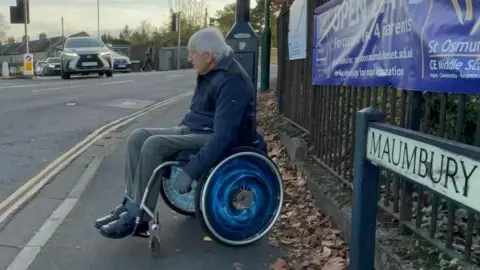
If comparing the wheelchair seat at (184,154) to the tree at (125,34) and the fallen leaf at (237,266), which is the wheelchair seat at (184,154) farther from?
the tree at (125,34)

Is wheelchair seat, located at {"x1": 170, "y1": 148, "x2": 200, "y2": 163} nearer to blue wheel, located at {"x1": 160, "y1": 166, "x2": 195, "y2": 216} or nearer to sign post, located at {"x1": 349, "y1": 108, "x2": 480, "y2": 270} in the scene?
blue wheel, located at {"x1": 160, "y1": 166, "x2": 195, "y2": 216}

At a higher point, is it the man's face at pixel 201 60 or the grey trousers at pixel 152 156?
the man's face at pixel 201 60

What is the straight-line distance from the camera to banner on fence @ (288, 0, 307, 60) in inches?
273

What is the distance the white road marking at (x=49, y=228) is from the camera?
13.4ft

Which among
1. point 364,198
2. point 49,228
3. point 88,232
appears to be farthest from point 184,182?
point 364,198

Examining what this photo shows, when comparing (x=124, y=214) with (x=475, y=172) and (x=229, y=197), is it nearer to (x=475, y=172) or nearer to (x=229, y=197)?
(x=229, y=197)

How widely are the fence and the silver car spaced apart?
19626 mm

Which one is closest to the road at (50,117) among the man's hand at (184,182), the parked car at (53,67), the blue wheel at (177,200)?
the blue wheel at (177,200)

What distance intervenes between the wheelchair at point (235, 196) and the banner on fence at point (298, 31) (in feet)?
8.88

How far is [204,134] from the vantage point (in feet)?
14.5

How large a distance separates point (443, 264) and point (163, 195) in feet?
8.28

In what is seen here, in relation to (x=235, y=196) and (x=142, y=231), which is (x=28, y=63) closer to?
(x=142, y=231)

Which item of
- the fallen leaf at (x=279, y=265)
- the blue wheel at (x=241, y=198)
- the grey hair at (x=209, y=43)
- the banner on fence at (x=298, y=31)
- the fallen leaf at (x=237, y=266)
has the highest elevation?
the banner on fence at (x=298, y=31)

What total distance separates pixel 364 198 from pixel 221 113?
1.63 m
